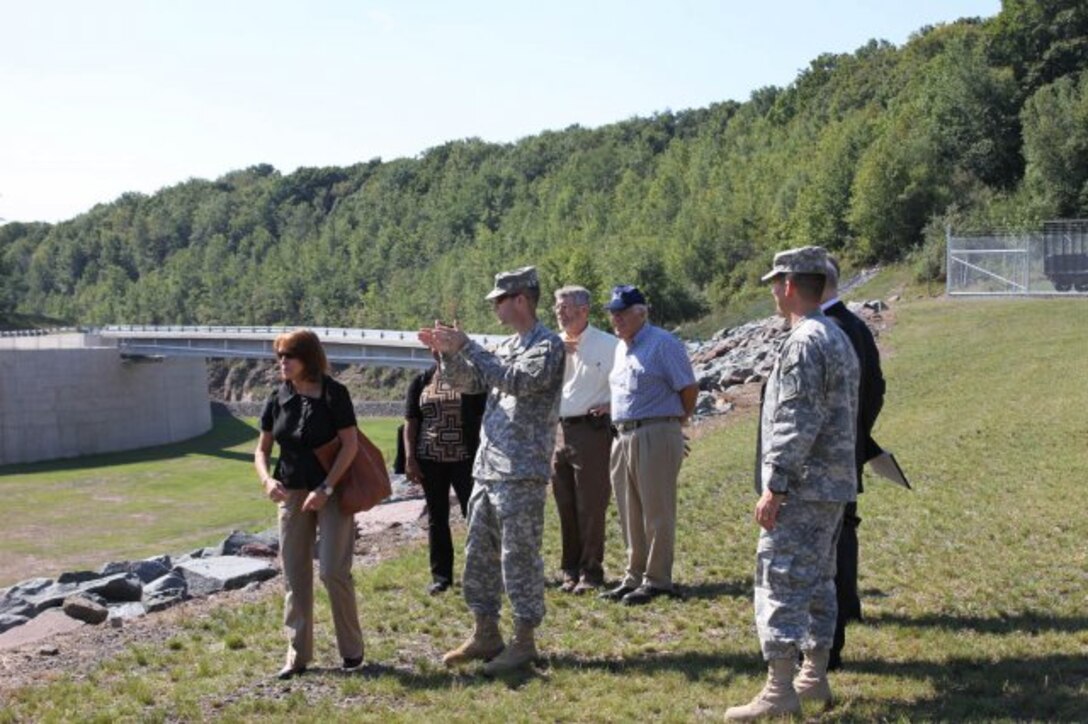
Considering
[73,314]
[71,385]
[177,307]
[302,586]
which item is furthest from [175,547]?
[73,314]

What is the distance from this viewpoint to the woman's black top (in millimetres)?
6664

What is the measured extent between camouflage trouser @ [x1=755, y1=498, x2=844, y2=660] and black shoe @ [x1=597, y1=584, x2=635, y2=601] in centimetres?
272

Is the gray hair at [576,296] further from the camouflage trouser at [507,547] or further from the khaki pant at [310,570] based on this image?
the khaki pant at [310,570]

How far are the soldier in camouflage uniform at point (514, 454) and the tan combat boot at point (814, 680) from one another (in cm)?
151

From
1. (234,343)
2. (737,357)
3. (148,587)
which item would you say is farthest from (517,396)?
(234,343)

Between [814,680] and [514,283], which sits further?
[514,283]

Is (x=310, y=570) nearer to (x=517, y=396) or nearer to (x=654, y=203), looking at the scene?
(x=517, y=396)

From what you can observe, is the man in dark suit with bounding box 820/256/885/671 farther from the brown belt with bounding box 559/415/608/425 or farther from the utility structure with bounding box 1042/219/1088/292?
the utility structure with bounding box 1042/219/1088/292

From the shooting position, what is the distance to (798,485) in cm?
548

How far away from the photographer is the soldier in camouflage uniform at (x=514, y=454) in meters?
6.35

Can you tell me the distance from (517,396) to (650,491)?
1.84 m

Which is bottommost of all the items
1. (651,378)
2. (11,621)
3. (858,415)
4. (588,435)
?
(11,621)

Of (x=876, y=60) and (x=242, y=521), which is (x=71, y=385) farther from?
(x=876, y=60)


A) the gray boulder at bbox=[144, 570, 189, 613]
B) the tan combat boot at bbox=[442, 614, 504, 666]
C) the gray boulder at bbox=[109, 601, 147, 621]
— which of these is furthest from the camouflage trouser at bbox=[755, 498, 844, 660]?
the gray boulder at bbox=[144, 570, 189, 613]
